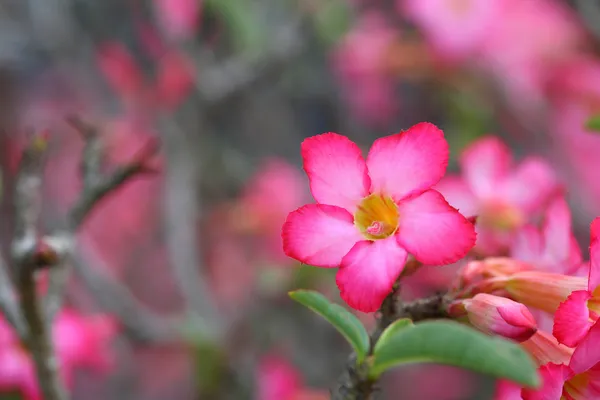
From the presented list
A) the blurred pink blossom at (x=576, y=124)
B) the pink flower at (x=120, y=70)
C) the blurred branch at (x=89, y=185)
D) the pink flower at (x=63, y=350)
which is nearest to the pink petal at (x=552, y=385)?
the blurred branch at (x=89, y=185)

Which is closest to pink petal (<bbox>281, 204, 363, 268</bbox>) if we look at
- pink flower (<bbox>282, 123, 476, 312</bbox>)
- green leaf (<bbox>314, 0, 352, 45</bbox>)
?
pink flower (<bbox>282, 123, 476, 312</bbox>)

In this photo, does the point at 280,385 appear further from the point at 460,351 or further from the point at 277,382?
the point at 460,351

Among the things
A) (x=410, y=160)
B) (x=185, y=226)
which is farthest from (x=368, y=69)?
(x=410, y=160)

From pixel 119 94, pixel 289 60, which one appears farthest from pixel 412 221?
pixel 119 94

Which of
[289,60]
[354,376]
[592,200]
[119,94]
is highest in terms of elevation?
[119,94]

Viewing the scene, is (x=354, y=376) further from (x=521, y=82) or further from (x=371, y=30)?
(x=371, y=30)

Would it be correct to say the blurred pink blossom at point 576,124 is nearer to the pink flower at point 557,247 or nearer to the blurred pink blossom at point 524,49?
the blurred pink blossom at point 524,49

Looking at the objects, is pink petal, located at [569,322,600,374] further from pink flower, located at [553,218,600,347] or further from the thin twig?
the thin twig
